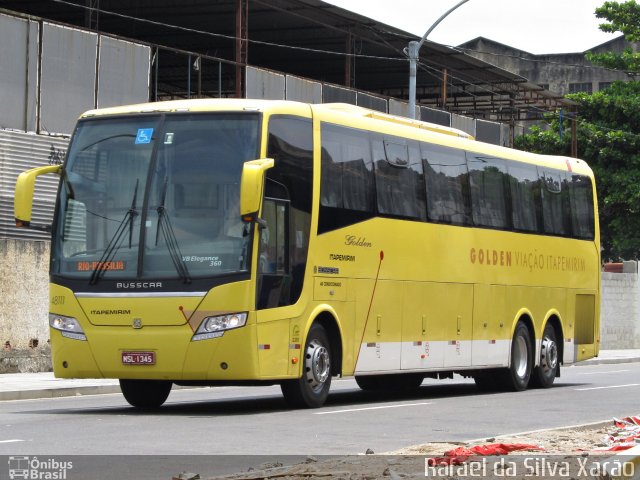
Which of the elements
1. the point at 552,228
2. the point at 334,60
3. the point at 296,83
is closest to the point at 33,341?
the point at 552,228

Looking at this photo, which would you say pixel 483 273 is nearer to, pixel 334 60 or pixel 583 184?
pixel 583 184

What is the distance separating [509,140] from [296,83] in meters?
18.0

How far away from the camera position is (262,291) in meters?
16.7

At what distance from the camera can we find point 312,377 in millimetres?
17734

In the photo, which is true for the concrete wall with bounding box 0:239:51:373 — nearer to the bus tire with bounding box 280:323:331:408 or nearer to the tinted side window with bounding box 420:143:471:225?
the tinted side window with bounding box 420:143:471:225

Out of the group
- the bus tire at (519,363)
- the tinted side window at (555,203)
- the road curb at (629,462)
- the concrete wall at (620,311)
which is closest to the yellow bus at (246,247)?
the bus tire at (519,363)

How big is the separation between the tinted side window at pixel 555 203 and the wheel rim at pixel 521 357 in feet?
6.96

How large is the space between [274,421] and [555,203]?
11234 mm

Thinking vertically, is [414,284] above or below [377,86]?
below

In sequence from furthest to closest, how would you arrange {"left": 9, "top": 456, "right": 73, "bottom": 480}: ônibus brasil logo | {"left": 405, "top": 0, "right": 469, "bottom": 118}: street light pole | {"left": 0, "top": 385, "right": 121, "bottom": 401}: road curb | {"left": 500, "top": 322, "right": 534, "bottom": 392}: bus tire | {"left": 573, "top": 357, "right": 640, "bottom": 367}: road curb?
{"left": 573, "top": 357, "right": 640, "bottom": 367}: road curb → {"left": 405, "top": 0, "right": 469, "bottom": 118}: street light pole → {"left": 500, "top": 322, "right": 534, "bottom": 392}: bus tire → {"left": 0, "top": 385, "right": 121, "bottom": 401}: road curb → {"left": 9, "top": 456, "right": 73, "bottom": 480}: ônibus brasil logo

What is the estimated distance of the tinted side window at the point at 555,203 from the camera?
25.2m

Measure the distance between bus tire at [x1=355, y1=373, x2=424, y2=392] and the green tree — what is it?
33.1m

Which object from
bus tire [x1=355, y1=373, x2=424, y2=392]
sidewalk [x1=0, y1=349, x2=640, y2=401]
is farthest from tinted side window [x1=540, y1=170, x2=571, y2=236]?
sidewalk [x1=0, y1=349, x2=640, y2=401]

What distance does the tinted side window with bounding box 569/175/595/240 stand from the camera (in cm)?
2641
